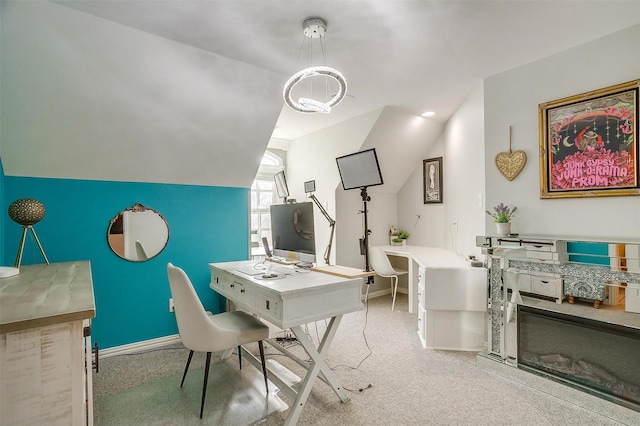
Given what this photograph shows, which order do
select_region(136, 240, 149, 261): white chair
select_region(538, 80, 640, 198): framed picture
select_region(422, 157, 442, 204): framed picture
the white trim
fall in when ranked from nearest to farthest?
1. select_region(538, 80, 640, 198): framed picture
2. select_region(136, 240, 149, 261): white chair
3. select_region(422, 157, 442, 204): framed picture
4. the white trim

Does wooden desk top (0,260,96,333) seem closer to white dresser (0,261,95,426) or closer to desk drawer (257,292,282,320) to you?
white dresser (0,261,95,426)

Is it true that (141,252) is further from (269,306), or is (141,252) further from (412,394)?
(412,394)

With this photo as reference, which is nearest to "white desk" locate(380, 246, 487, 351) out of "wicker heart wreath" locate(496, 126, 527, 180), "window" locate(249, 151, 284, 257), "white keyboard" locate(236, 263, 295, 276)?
"wicker heart wreath" locate(496, 126, 527, 180)

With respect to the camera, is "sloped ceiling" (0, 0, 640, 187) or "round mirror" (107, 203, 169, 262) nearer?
"sloped ceiling" (0, 0, 640, 187)

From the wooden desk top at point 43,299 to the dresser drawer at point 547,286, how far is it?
2716mm

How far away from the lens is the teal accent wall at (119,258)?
8.14ft

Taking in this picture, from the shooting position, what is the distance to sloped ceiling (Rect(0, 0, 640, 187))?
187cm

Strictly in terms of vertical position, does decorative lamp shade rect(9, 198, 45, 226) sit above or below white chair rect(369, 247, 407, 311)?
above

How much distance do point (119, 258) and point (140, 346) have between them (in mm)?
834

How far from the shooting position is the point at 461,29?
213cm

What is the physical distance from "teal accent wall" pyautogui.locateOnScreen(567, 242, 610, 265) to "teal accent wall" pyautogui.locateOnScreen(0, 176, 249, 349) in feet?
9.70

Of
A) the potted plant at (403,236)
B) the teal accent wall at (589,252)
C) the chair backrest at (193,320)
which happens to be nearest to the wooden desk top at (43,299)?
the chair backrest at (193,320)

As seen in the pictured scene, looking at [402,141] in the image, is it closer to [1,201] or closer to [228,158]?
[228,158]

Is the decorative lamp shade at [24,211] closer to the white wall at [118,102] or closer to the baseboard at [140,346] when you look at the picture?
the white wall at [118,102]
